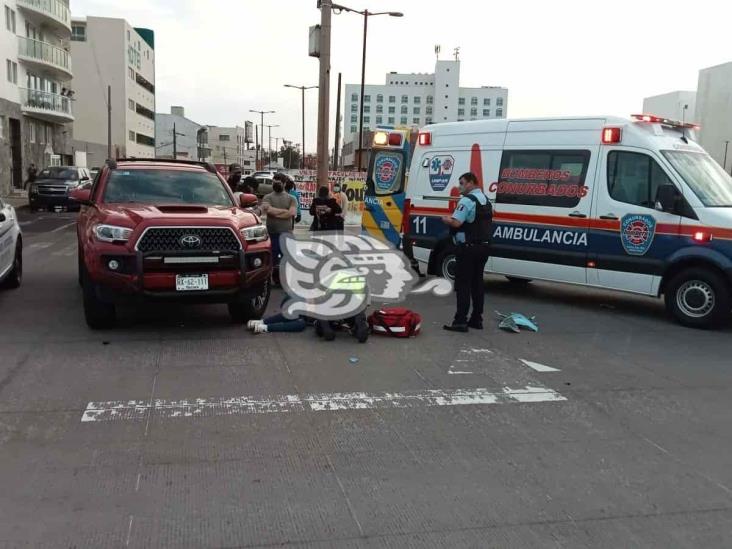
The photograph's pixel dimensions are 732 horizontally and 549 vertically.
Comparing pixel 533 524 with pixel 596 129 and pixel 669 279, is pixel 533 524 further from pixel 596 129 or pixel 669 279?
pixel 596 129

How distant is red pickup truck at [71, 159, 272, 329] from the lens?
6.68m

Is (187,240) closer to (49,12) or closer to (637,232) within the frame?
(637,232)

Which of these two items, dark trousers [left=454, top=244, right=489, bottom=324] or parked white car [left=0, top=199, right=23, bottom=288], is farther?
parked white car [left=0, top=199, right=23, bottom=288]

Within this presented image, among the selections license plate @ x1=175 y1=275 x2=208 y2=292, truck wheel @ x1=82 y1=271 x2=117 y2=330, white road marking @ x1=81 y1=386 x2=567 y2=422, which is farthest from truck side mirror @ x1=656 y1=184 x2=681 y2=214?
truck wheel @ x1=82 y1=271 x2=117 y2=330

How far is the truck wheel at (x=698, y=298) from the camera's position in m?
7.98

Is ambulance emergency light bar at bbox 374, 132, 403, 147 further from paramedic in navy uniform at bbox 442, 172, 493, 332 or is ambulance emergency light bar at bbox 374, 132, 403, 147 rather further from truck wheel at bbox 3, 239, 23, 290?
truck wheel at bbox 3, 239, 23, 290

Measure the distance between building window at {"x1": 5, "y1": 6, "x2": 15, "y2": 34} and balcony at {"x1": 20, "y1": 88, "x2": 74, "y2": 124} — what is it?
3.56m

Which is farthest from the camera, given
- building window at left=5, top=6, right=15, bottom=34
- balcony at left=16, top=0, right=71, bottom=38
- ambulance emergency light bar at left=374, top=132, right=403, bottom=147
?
balcony at left=16, top=0, right=71, bottom=38

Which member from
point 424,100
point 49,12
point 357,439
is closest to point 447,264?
point 357,439

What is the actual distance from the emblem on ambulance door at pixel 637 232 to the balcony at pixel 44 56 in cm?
4170

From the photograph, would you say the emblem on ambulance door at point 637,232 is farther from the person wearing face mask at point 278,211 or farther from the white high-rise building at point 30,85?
the white high-rise building at point 30,85

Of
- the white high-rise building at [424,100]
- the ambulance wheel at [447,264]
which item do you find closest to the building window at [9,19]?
the ambulance wheel at [447,264]

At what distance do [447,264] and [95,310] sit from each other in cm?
581

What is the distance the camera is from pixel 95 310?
7062 millimetres
